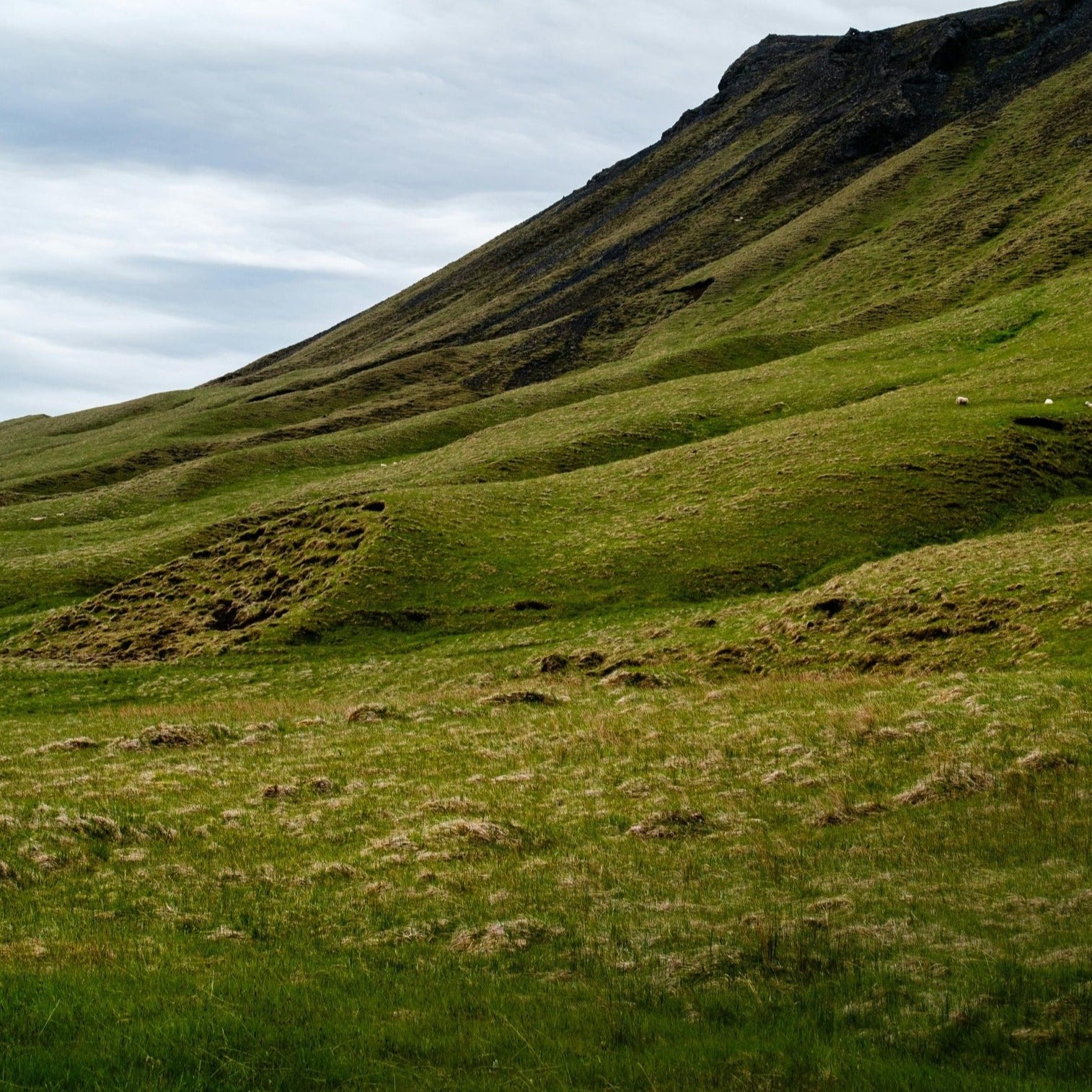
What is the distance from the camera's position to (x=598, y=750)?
27.0 m

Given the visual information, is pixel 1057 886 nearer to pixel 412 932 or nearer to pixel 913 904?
pixel 913 904

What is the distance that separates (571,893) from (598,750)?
32.4 ft

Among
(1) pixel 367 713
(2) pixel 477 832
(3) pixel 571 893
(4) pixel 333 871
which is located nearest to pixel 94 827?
(4) pixel 333 871

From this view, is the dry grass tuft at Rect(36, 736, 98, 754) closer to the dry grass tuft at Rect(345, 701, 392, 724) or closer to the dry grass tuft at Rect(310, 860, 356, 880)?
the dry grass tuft at Rect(345, 701, 392, 724)

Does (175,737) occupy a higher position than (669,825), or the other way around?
(175,737)

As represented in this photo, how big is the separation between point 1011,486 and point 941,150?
5431 inches

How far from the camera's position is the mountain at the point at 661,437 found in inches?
2088

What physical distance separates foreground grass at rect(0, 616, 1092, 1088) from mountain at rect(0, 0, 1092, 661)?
20.2 m

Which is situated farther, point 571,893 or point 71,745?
point 71,745

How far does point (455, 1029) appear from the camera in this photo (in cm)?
1123

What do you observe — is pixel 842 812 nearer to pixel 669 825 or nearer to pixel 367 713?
pixel 669 825

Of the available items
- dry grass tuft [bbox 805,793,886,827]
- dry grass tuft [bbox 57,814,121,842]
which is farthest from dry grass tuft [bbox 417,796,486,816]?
dry grass tuft [bbox 805,793,886,827]

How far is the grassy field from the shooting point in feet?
36.9

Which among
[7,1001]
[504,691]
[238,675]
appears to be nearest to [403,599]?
[238,675]
